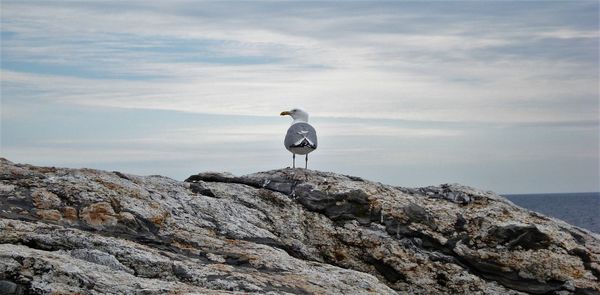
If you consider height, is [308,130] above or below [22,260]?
above

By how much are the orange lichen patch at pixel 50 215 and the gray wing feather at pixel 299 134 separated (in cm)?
725

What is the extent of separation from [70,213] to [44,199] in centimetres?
44

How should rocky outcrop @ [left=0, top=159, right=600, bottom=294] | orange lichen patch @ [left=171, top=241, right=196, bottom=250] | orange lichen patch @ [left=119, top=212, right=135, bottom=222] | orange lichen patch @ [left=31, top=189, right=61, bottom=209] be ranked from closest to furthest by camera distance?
rocky outcrop @ [left=0, top=159, right=600, bottom=294]
orange lichen patch @ [left=171, top=241, right=196, bottom=250]
orange lichen patch @ [left=31, top=189, right=61, bottom=209]
orange lichen patch @ [left=119, top=212, right=135, bottom=222]

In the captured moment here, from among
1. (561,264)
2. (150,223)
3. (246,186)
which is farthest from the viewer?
(246,186)

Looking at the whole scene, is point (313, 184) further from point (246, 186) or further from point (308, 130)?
point (308, 130)

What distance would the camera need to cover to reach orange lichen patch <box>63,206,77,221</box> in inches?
390

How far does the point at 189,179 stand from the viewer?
13.2 metres

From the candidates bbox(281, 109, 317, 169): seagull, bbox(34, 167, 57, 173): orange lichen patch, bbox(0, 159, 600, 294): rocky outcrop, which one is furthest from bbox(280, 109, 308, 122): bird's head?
bbox(34, 167, 57, 173): orange lichen patch

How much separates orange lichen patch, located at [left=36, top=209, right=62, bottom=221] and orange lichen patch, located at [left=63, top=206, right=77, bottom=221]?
0.09 m

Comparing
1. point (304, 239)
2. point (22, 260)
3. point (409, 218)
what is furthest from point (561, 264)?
point (22, 260)

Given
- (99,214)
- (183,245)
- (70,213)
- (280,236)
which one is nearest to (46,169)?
(70,213)

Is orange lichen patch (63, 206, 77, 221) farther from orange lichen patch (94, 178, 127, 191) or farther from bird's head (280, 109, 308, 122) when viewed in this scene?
bird's head (280, 109, 308, 122)

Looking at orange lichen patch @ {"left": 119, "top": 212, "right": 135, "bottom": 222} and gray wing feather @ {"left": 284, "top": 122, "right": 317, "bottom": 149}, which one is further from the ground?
gray wing feather @ {"left": 284, "top": 122, "right": 317, "bottom": 149}

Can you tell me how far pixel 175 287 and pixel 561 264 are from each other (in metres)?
6.35
